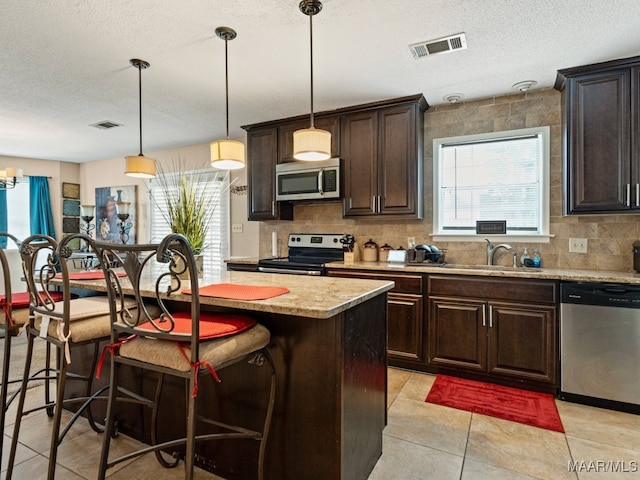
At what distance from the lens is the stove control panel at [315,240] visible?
391cm

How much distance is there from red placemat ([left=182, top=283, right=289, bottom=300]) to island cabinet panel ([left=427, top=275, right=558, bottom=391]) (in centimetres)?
173

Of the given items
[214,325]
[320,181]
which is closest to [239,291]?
[214,325]

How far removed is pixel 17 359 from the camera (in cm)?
331

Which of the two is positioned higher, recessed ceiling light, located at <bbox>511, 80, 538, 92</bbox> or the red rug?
recessed ceiling light, located at <bbox>511, 80, 538, 92</bbox>

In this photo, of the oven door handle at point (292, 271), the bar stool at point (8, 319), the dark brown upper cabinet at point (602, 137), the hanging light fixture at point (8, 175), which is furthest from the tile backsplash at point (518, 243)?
the hanging light fixture at point (8, 175)

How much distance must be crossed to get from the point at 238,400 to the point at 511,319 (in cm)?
209

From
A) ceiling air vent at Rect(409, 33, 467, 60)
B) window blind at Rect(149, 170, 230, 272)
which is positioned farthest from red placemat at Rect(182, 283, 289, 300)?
window blind at Rect(149, 170, 230, 272)

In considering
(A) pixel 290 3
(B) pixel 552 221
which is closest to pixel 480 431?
(B) pixel 552 221

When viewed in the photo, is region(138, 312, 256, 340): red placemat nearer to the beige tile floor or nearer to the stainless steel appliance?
the beige tile floor

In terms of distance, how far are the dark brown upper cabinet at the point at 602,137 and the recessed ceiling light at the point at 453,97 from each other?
759 mm

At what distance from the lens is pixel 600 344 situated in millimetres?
2410

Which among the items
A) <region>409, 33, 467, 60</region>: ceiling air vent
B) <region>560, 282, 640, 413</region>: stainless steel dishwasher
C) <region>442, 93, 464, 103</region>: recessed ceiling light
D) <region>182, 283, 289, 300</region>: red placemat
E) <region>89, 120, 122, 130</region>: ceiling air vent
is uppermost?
<region>89, 120, 122, 130</region>: ceiling air vent

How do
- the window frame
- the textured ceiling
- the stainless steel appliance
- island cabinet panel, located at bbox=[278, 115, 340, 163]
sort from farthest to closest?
island cabinet panel, located at bbox=[278, 115, 340, 163] → the stainless steel appliance → the window frame → the textured ceiling

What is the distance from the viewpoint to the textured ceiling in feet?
6.77
